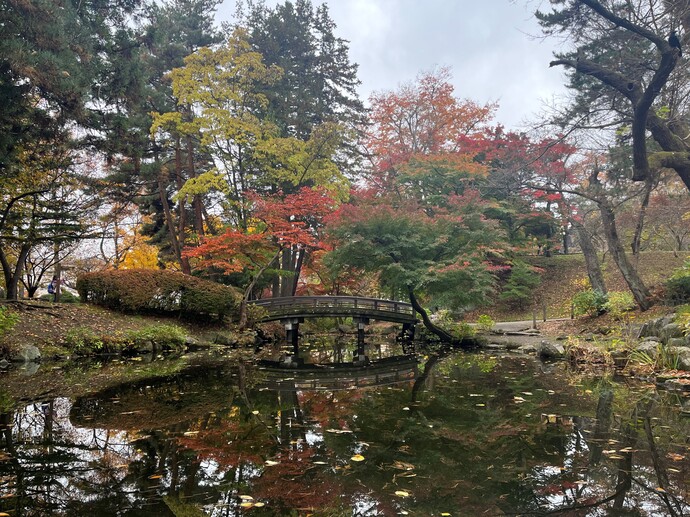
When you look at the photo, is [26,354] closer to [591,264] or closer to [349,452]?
[349,452]

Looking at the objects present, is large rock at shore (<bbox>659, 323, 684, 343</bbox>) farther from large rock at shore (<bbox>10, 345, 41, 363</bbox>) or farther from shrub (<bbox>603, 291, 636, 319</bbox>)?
large rock at shore (<bbox>10, 345, 41, 363</bbox>)

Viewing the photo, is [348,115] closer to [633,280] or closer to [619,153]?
Result: [619,153]

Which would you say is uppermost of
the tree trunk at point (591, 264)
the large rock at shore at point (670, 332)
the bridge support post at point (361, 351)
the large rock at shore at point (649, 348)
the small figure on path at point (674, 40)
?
the small figure on path at point (674, 40)

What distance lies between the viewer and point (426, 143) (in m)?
24.3

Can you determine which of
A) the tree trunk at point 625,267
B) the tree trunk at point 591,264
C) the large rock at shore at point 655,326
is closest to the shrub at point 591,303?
the tree trunk at point 625,267

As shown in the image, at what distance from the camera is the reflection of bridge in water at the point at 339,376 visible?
27.1 feet

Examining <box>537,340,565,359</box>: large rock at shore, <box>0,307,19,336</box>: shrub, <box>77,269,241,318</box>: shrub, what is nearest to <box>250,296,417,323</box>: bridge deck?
<box>77,269,241,318</box>: shrub

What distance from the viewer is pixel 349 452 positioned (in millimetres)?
4203

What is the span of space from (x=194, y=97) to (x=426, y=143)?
1238 cm

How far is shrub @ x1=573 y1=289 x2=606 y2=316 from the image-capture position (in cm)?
1597

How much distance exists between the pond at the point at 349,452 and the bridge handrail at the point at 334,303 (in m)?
9.25

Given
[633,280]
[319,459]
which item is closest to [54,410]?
[319,459]

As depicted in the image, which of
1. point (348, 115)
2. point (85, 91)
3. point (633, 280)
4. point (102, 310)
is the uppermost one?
point (348, 115)

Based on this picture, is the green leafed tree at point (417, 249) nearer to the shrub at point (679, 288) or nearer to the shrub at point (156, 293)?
the shrub at point (156, 293)
